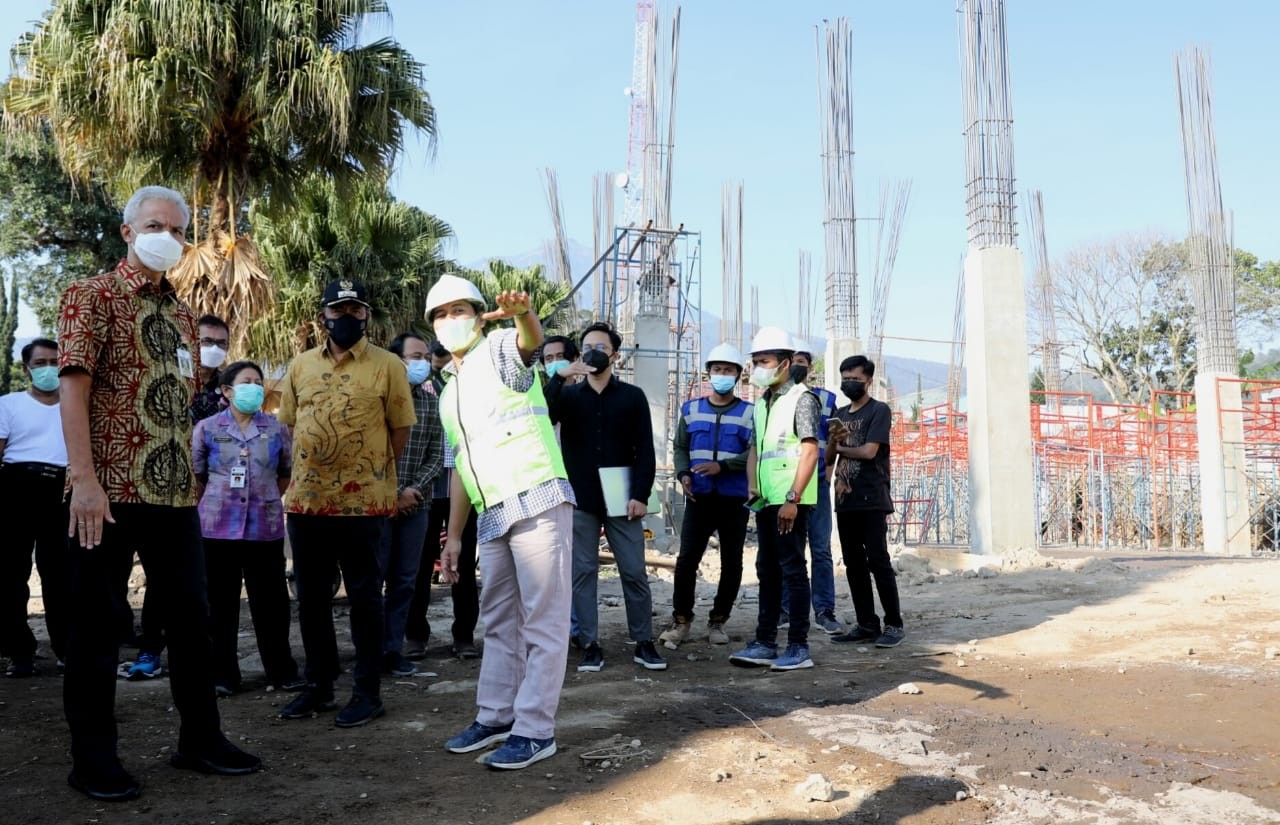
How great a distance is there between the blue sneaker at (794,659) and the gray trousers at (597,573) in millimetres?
708

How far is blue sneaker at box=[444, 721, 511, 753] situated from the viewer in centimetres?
385

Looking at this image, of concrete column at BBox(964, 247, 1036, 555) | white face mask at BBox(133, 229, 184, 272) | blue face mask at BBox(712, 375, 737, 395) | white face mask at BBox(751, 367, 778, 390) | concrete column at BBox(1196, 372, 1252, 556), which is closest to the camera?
white face mask at BBox(133, 229, 184, 272)

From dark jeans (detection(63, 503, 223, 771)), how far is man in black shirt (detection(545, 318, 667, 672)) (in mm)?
2321

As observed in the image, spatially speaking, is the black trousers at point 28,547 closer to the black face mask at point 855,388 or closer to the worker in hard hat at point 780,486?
the worker in hard hat at point 780,486

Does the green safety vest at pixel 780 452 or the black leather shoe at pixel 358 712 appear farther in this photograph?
the green safety vest at pixel 780 452

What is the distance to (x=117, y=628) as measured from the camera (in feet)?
11.2

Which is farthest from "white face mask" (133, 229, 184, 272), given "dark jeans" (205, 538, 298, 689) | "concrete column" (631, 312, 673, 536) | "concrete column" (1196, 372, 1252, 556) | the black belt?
"concrete column" (1196, 372, 1252, 556)

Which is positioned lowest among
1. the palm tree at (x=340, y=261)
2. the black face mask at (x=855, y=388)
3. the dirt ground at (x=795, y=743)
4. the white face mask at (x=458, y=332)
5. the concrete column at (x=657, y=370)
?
the dirt ground at (x=795, y=743)

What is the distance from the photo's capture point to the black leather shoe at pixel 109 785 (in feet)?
10.7

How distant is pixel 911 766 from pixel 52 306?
25521 millimetres

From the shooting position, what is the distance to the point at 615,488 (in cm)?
563

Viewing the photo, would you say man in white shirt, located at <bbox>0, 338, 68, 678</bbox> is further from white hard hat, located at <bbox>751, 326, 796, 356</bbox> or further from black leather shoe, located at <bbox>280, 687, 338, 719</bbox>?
white hard hat, located at <bbox>751, 326, 796, 356</bbox>

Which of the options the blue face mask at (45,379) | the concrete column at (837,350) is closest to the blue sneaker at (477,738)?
the blue face mask at (45,379)

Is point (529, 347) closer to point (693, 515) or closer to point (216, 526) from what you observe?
point (216, 526)
